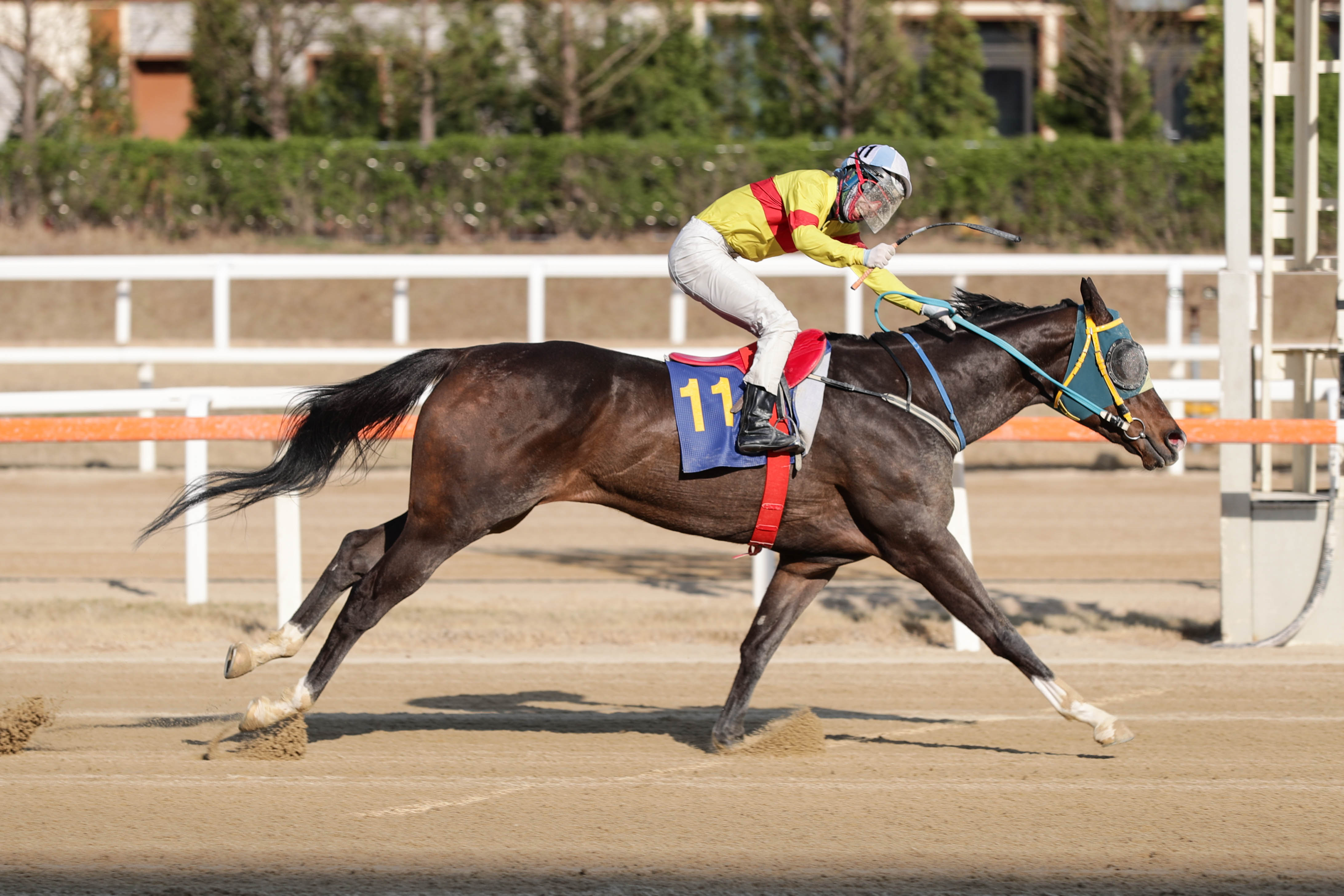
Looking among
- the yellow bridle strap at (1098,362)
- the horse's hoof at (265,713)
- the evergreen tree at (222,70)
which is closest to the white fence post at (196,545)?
the horse's hoof at (265,713)

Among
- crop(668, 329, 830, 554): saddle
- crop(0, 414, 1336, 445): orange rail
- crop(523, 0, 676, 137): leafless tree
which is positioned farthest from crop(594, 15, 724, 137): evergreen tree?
crop(668, 329, 830, 554): saddle

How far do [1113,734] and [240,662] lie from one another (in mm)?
2903

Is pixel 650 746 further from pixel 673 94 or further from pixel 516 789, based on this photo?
pixel 673 94

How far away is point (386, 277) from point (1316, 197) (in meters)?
7.66

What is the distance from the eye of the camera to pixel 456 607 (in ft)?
24.6

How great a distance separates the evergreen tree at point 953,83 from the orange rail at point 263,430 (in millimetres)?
17866

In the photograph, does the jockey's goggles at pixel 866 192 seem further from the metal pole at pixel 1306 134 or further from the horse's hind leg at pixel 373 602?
the metal pole at pixel 1306 134

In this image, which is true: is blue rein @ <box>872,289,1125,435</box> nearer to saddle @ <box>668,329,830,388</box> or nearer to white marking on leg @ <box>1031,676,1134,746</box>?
saddle @ <box>668,329,830,388</box>

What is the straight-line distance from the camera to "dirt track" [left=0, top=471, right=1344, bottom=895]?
362 cm

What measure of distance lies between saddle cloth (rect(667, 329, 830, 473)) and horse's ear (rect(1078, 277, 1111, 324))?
0.96 m

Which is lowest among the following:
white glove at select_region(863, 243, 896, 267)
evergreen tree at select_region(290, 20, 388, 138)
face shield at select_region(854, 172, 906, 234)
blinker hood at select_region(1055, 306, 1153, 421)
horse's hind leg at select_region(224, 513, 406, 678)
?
horse's hind leg at select_region(224, 513, 406, 678)

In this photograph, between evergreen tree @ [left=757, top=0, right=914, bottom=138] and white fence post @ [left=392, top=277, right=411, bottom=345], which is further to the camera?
evergreen tree @ [left=757, top=0, right=914, bottom=138]

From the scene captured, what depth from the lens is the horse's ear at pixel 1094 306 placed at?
192 inches

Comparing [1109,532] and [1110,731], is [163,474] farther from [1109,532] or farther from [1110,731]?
[1110,731]
